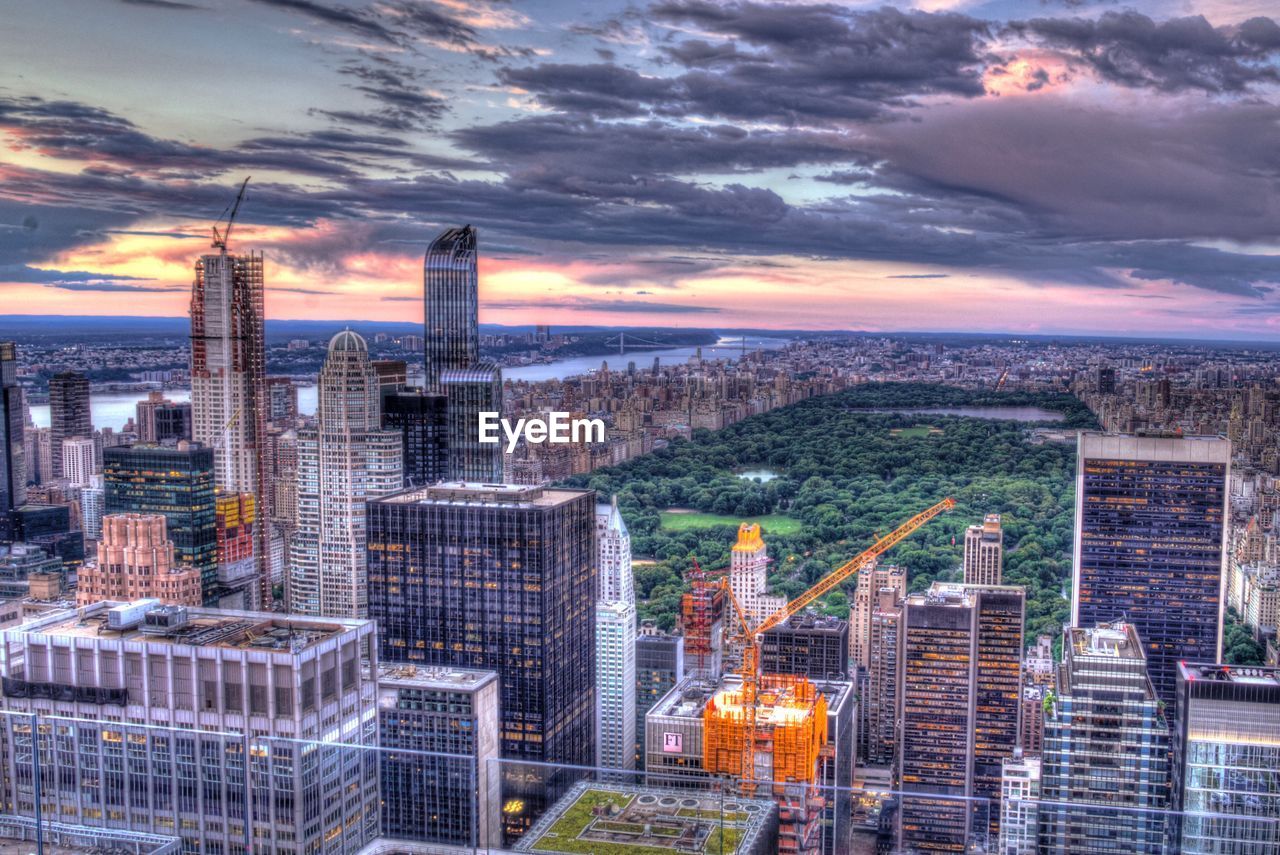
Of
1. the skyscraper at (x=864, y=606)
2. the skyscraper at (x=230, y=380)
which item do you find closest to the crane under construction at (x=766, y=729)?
the skyscraper at (x=864, y=606)

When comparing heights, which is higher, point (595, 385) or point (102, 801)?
point (595, 385)

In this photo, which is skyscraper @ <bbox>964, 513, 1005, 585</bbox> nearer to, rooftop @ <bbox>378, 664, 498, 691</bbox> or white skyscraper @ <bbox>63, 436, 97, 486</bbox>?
rooftop @ <bbox>378, 664, 498, 691</bbox>

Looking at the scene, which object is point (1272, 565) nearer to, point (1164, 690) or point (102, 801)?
point (1164, 690)

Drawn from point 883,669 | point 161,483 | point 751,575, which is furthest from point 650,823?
point 161,483

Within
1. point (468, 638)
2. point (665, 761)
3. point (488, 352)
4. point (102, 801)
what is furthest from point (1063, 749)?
point (488, 352)

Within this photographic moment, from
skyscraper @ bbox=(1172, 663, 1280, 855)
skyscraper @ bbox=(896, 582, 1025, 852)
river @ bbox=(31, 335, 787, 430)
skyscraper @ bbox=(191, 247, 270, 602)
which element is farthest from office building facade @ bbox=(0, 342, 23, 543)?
skyscraper @ bbox=(1172, 663, 1280, 855)

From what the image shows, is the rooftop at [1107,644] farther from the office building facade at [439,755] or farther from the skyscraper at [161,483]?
the skyscraper at [161,483]
